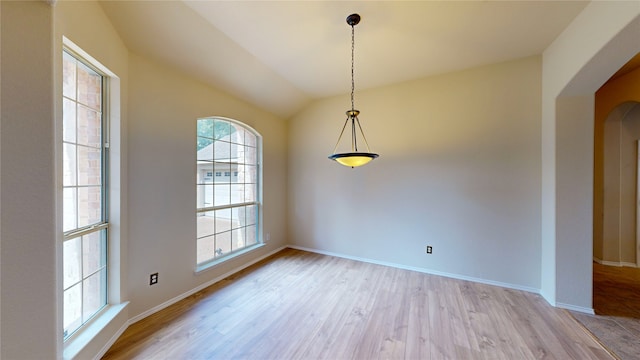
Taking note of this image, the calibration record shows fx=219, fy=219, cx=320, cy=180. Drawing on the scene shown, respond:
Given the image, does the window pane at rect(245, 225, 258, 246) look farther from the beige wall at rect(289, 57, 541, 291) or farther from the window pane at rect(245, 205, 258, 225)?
the beige wall at rect(289, 57, 541, 291)

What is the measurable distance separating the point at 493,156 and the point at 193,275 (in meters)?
4.23

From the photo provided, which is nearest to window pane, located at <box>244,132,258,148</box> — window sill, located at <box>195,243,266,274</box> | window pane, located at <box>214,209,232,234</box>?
window pane, located at <box>214,209,232,234</box>

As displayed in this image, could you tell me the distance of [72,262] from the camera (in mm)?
1696

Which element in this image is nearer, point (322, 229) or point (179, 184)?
point (179, 184)

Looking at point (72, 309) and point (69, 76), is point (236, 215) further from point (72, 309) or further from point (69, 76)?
point (69, 76)

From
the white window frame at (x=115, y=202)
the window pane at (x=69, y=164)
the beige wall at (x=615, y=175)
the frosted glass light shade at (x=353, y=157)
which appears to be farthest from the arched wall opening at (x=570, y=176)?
the window pane at (x=69, y=164)

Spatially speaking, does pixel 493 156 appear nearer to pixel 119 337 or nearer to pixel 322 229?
pixel 322 229

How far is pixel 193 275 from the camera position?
274cm

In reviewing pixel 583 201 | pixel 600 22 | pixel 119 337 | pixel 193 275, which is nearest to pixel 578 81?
pixel 600 22

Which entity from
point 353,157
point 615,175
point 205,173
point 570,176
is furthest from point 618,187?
point 205,173

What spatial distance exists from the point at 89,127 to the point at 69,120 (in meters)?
0.18

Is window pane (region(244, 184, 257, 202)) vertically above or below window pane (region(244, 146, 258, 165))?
below

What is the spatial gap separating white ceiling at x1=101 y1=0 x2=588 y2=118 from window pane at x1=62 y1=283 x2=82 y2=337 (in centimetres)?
218

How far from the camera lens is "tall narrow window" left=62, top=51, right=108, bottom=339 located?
5.37ft
